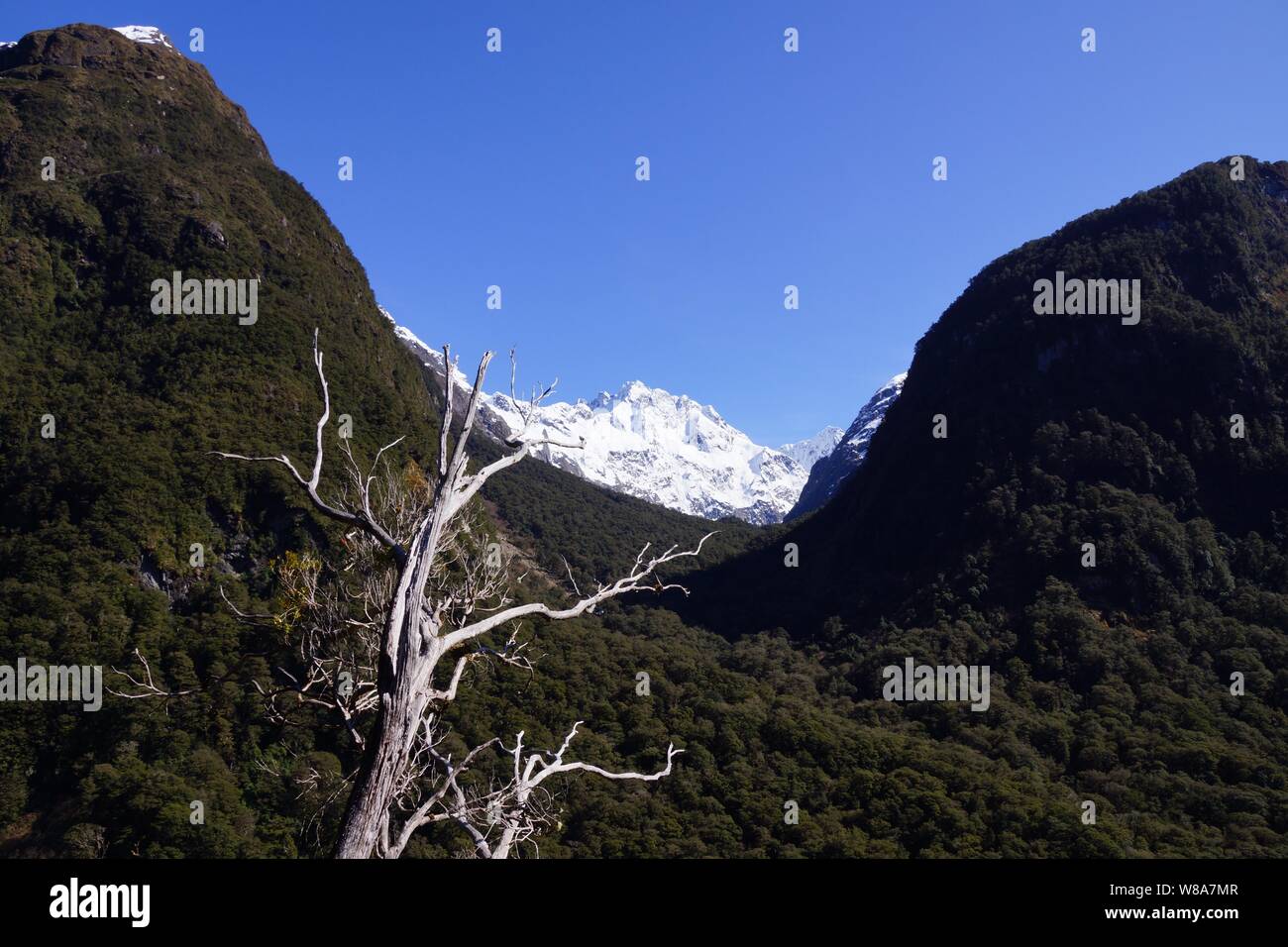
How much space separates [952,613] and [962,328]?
65391 millimetres

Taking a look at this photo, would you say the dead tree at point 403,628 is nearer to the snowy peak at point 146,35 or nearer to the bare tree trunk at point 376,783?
the bare tree trunk at point 376,783

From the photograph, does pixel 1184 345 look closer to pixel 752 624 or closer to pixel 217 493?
pixel 752 624

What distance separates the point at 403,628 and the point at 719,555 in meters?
149

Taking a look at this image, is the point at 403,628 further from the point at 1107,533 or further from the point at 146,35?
the point at 146,35

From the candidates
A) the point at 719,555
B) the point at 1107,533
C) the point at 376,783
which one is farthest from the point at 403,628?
the point at 719,555

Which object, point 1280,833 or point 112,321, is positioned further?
point 112,321

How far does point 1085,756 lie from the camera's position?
6359cm

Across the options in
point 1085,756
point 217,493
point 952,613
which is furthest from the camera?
point 952,613

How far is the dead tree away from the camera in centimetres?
545

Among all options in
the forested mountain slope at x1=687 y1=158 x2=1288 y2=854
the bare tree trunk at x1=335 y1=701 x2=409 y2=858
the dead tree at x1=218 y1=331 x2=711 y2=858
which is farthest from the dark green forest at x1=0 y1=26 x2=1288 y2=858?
the bare tree trunk at x1=335 y1=701 x2=409 y2=858

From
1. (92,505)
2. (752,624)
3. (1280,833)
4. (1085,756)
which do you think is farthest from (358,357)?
(1280,833)

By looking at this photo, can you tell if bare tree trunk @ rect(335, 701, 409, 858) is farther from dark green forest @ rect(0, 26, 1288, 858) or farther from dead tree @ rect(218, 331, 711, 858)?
dark green forest @ rect(0, 26, 1288, 858)

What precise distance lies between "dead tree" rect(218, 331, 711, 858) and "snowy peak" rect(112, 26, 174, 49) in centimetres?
17600

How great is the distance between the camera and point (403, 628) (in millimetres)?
5715
